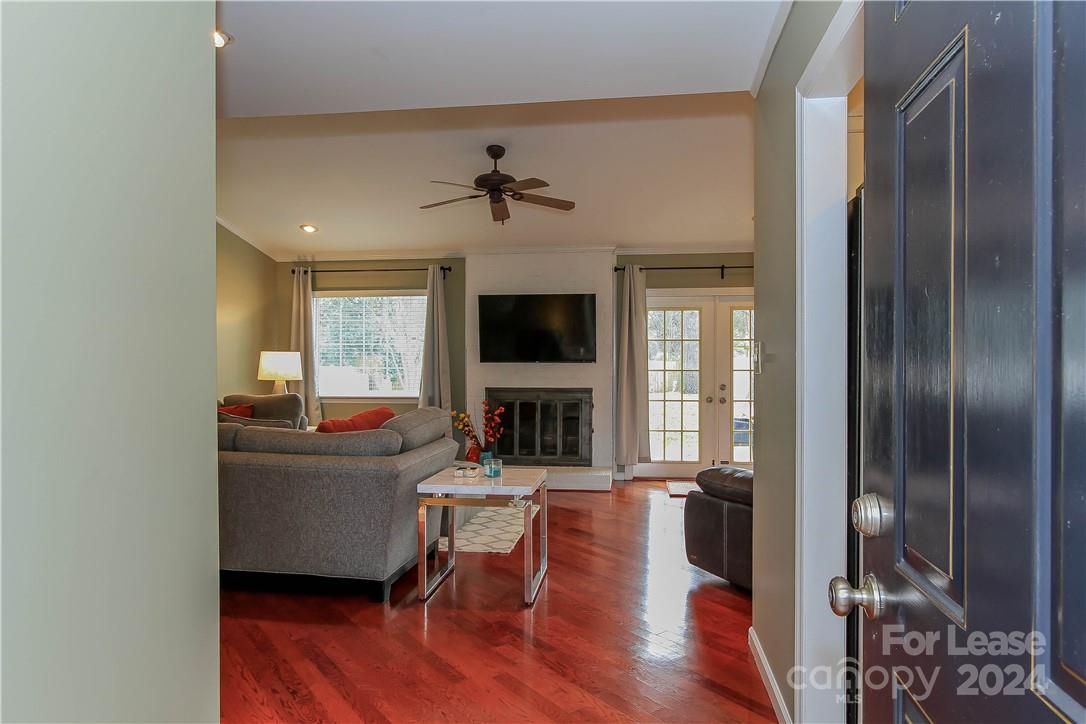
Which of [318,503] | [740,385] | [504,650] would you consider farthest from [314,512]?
[740,385]

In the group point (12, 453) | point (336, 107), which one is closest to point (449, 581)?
point (336, 107)

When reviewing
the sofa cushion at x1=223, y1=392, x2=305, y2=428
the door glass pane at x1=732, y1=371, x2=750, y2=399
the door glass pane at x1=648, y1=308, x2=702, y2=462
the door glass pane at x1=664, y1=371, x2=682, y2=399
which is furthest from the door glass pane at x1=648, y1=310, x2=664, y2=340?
the sofa cushion at x1=223, y1=392, x2=305, y2=428

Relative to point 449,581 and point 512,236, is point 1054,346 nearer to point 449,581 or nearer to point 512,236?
point 449,581

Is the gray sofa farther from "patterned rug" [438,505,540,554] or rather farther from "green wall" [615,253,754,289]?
"green wall" [615,253,754,289]

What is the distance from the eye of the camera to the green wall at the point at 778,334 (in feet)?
6.38

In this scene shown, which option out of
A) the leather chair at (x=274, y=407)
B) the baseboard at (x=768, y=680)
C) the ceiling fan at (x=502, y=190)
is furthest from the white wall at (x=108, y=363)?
the leather chair at (x=274, y=407)

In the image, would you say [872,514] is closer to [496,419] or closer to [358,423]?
[358,423]

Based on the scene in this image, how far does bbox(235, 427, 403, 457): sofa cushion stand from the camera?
3.10 m

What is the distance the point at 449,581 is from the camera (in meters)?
3.38

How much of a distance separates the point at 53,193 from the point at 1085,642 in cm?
123

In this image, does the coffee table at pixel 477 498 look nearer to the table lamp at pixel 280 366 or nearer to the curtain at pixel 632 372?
the curtain at pixel 632 372

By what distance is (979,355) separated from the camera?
60 cm

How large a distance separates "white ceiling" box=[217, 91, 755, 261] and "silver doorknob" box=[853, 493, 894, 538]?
350 cm

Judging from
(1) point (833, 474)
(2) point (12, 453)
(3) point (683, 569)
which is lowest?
(3) point (683, 569)
